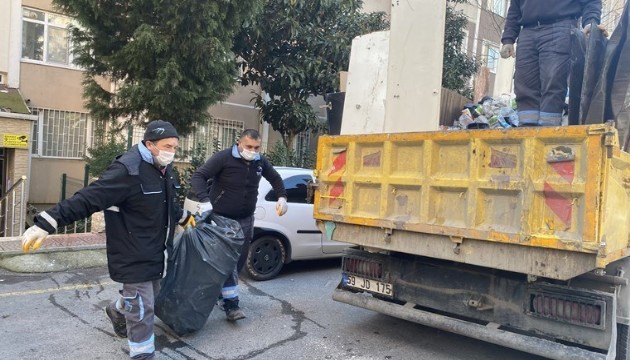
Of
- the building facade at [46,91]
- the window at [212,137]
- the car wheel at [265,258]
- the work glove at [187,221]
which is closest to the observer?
the work glove at [187,221]

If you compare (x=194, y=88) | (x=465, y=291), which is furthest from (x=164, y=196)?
(x=194, y=88)

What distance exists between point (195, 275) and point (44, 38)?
1192 centimetres

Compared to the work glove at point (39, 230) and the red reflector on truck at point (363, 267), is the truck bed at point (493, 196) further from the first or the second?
the work glove at point (39, 230)

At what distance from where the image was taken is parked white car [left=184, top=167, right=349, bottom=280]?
622 centimetres

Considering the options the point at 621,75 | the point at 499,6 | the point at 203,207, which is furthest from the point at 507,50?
the point at 499,6

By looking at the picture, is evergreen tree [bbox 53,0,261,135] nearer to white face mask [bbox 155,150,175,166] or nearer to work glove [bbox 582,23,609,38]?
white face mask [bbox 155,150,175,166]

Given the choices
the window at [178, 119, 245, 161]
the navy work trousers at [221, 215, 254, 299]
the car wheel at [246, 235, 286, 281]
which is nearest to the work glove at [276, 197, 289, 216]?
the navy work trousers at [221, 215, 254, 299]

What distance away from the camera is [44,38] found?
43.1 feet

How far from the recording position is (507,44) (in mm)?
4953

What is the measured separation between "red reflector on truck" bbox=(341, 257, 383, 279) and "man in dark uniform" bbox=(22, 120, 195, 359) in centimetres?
179

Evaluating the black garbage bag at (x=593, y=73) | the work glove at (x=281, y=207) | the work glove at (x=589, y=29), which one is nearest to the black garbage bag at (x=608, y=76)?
the black garbage bag at (x=593, y=73)

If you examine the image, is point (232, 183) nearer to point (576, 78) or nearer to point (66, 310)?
point (66, 310)

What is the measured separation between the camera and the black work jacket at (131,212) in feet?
10.6

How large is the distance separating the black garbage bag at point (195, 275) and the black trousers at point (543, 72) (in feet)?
9.74
